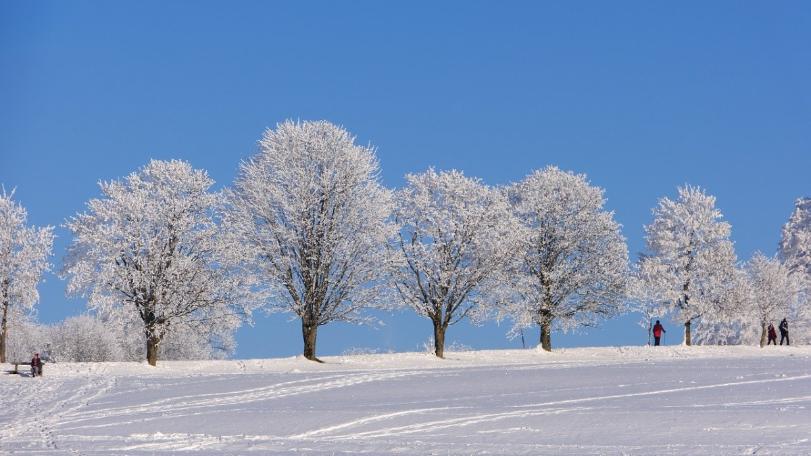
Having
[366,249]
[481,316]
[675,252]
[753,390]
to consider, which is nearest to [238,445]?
[753,390]

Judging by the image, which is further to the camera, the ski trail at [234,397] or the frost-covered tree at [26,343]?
the frost-covered tree at [26,343]

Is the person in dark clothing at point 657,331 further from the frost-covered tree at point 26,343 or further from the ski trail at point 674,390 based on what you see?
the frost-covered tree at point 26,343

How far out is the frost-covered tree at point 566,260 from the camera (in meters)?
55.0

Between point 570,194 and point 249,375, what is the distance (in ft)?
83.1

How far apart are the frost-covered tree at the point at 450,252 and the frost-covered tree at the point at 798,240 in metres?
48.8

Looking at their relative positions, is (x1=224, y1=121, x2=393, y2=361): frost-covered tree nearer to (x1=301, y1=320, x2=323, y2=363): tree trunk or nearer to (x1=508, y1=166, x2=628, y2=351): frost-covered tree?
(x1=301, y1=320, x2=323, y2=363): tree trunk

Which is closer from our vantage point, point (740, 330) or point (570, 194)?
point (570, 194)

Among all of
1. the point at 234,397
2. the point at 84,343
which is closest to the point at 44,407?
the point at 234,397

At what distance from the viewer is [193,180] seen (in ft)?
160

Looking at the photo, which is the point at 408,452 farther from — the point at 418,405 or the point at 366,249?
the point at 366,249

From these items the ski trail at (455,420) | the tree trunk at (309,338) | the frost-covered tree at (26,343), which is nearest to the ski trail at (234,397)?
the ski trail at (455,420)

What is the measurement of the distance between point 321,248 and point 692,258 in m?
27.5

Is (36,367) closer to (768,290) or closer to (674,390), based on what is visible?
(674,390)

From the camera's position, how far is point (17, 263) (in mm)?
52500
